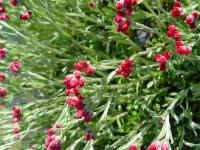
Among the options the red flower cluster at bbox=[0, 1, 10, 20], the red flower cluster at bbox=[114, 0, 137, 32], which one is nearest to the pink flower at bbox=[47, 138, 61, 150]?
the red flower cluster at bbox=[114, 0, 137, 32]

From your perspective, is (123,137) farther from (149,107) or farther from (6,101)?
(6,101)

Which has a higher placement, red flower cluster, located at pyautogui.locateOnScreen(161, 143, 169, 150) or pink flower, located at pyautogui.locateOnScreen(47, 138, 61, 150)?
pink flower, located at pyautogui.locateOnScreen(47, 138, 61, 150)

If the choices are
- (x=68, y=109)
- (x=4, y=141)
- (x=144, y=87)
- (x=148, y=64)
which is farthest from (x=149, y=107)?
(x=4, y=141)

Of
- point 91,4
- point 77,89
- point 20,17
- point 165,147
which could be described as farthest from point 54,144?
point 91,4

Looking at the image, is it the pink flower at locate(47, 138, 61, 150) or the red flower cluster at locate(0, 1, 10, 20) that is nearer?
the pink flower at locate(47, 138, 61, 150)

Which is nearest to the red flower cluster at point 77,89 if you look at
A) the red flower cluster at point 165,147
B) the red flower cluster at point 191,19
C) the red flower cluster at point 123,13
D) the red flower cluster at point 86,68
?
the red flower cluster at point 86,68

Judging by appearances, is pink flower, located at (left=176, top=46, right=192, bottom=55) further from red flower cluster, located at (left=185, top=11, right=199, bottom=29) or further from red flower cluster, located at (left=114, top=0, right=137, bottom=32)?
red flower cluster, located at (left=114, top=0, right=137, bottom=32)
